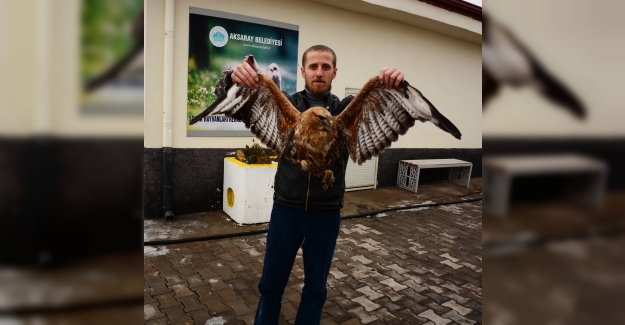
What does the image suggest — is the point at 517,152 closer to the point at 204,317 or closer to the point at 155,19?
the point at 204,317

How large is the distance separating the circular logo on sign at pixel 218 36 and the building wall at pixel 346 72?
1.07ft

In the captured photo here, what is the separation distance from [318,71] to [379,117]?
1.79ft

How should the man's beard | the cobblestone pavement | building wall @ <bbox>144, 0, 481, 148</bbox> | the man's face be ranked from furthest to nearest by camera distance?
building wall @ <bbox>144, 0, 481, 148</bbox> < the cobblestone pavement < the man's beard < the man's face

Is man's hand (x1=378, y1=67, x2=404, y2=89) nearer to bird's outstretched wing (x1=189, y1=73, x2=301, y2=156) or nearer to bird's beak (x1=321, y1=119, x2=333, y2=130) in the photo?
bird's beak (x1=321, y1=119, x2=333, y2=130)

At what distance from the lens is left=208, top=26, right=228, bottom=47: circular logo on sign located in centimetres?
615

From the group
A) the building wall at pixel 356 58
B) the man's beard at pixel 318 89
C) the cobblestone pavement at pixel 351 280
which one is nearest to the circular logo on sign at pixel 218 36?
the building wall at pixel 356 58

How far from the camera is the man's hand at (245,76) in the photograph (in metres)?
2.49

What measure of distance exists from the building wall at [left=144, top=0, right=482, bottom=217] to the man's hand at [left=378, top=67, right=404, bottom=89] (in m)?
4.44

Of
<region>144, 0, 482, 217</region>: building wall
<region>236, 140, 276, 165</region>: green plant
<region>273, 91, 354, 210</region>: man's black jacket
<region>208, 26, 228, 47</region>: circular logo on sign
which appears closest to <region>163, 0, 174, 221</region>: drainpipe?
<region>144, 0, 482, 217</region>: building wall

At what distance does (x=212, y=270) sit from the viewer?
4426 mm

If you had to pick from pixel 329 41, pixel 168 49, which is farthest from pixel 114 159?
pixel 329 41

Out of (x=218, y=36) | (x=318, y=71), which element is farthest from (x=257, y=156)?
(x=318, y=71)

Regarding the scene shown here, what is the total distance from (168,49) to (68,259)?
5761 millimetres

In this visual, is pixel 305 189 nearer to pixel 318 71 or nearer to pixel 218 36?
pixel 318 71
